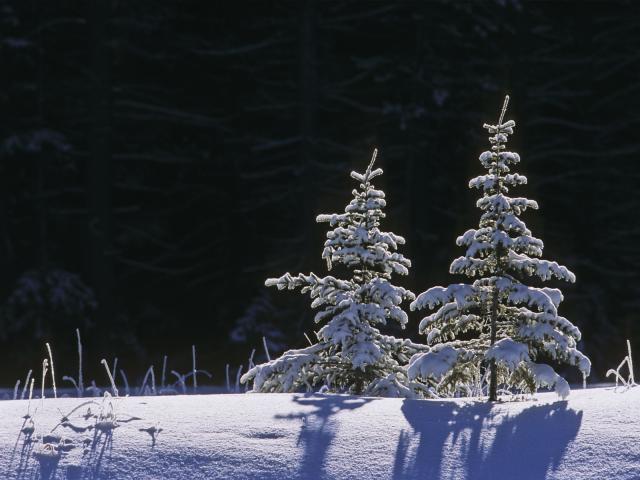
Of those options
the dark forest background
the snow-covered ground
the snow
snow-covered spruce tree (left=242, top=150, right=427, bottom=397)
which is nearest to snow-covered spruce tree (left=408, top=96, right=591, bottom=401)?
the snow

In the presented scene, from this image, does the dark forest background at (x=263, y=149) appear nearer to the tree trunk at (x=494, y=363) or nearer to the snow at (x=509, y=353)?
the tree trunk at (x=494, y=363)

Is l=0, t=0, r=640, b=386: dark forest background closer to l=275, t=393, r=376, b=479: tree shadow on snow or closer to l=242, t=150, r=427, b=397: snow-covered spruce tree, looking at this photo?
l=242, t=150, r=427, b=397: snow-covered spruce tree

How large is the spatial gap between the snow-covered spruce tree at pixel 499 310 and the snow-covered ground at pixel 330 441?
302 millimetres

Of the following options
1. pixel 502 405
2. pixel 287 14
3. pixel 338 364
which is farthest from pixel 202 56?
pixel 502 405

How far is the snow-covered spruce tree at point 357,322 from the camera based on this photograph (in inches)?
243

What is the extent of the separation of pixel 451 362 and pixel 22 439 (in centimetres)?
243

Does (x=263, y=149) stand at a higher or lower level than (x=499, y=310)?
higher

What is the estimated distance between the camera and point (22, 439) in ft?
14.5

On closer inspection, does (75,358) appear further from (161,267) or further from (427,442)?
(427,442)

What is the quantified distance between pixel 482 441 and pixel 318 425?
844 millimetres

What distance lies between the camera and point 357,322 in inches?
243

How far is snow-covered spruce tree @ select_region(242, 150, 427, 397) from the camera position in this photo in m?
6.18

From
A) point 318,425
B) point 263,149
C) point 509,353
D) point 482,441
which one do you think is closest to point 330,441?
point 318,425

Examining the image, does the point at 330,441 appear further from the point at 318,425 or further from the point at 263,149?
the point at 263,149
